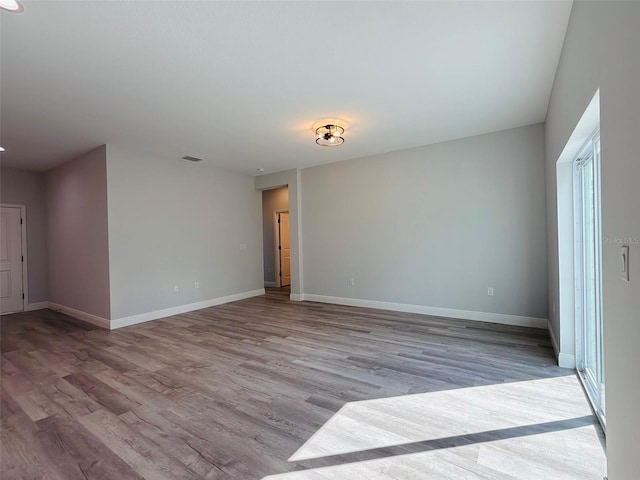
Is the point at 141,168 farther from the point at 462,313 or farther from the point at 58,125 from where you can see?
the point at 462,313

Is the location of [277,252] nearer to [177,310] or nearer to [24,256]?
[177,310]

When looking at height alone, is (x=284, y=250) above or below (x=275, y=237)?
below

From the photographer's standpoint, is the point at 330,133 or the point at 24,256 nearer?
the point at 330,133

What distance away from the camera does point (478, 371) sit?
2.74 meters

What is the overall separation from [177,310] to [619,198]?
5.69 m

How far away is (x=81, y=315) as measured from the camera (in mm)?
4992

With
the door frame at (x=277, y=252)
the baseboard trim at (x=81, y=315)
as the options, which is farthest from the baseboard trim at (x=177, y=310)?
the door frame at (x=277, y=252)

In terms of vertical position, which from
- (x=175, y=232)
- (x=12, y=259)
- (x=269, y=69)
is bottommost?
(x=12, y=259)

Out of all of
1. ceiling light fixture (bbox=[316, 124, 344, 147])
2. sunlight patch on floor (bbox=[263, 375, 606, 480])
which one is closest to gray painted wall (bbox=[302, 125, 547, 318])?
ceiling light fixture (bbox=[316, 124, 344, 147])

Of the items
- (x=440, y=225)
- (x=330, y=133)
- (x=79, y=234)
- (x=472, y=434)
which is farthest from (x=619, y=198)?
(x=79, y=234)

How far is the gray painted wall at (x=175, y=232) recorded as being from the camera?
4.52 m

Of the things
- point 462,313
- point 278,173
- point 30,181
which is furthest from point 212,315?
point 30,181

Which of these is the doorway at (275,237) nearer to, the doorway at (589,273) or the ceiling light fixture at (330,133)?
the ceiling light fixture at (330,133)

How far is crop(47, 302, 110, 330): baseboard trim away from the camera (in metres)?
4.50
